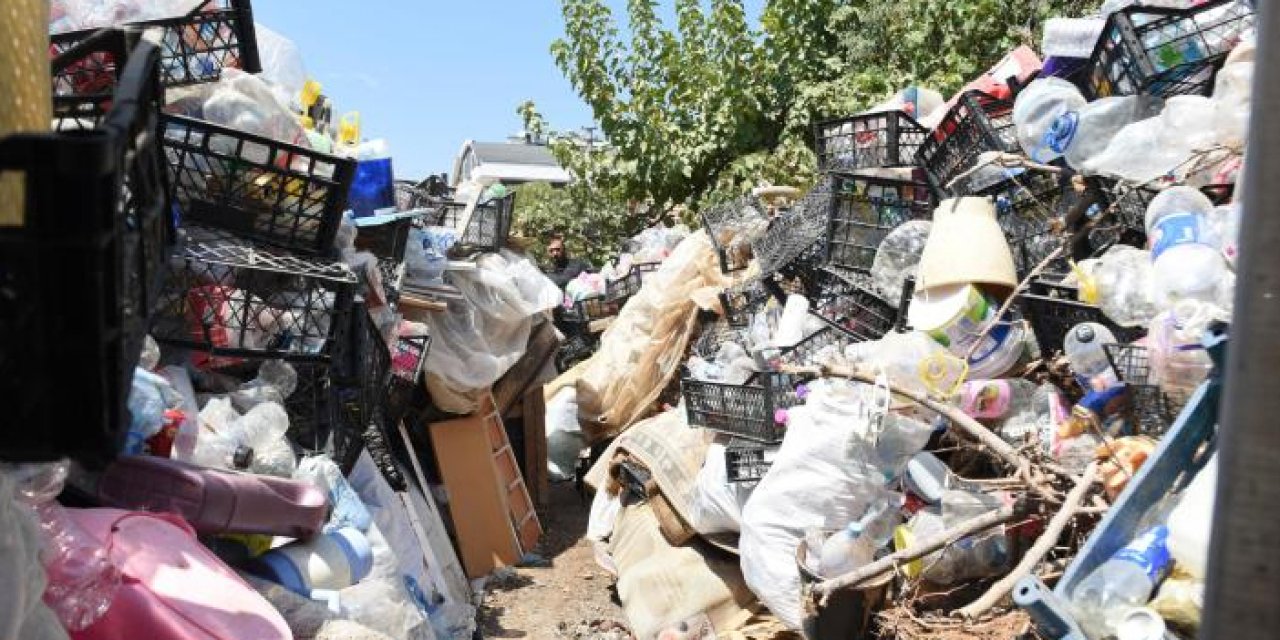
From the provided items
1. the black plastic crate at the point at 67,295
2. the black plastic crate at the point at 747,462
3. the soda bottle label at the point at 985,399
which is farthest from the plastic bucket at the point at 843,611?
the black plastic crate at the point at 67,295

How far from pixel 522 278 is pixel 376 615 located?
13.8 feet

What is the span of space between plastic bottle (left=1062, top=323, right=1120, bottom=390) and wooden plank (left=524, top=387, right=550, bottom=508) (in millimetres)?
4590

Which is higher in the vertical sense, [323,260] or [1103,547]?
[323,260]

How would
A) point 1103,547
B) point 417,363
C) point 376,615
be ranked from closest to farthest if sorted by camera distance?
point 1103,547 < point 376,615 < point 417,363

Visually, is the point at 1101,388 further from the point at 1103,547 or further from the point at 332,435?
the point at 332,435

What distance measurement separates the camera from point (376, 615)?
10.2 feet

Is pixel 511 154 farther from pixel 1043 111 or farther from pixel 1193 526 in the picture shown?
pixel 1193 526

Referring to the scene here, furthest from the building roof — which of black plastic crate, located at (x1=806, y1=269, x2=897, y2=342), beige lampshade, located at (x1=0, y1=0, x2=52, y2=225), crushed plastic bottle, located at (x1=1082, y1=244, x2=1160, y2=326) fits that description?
beige lampshade, located at (x1=0, y1=0, x2=52, y2=225)

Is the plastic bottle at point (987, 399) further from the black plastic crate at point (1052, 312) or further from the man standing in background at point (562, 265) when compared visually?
the man standing in background at point (562, 265)

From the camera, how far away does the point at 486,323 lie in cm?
686

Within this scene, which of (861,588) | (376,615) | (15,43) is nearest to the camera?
(15,43)

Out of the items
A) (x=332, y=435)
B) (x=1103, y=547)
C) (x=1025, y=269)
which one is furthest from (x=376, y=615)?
(x=1025, y=269)

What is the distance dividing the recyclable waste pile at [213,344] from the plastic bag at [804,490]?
114cm

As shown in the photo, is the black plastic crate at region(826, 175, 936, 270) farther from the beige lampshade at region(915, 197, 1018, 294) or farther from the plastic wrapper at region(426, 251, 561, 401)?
the plastic wrapper at region(426, 251, 561, 401)
